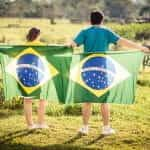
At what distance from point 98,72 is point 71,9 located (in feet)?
379

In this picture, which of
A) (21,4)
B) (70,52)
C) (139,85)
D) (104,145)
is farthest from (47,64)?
(21,4)

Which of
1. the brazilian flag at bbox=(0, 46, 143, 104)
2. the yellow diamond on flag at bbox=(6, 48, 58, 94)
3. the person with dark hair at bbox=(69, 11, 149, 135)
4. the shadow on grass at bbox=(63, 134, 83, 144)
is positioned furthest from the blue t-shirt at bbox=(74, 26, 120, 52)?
the shadow on grass at bbox=(63, 134, 83, 144)

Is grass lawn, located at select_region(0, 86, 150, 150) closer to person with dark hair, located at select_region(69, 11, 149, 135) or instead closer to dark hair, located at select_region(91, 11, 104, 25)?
person with dark hair, located at select_region(69, 11, 149, 135)

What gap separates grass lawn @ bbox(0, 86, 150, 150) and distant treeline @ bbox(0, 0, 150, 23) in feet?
255

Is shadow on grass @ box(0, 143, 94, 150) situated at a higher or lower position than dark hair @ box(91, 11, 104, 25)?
lower

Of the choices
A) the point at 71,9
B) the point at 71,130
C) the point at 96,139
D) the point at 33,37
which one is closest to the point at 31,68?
the point at 33,37

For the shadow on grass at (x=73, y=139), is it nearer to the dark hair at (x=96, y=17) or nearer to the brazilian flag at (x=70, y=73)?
the brazilian flag at (x=70, y=73)

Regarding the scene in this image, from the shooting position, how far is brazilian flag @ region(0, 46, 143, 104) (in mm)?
7809

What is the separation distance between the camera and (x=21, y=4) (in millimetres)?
98250

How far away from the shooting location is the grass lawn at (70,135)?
25.0 ft

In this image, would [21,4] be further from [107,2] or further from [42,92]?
[42,92]

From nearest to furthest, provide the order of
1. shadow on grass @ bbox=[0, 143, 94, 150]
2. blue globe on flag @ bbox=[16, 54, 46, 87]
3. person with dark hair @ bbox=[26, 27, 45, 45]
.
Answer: shadow on grass @ bbox=[0, 143, 94, 150] < blue globe on flag @ bbox=[16, 54, 46, 87] < person with dark hair @ bbox=[26, 27, 45, 45]

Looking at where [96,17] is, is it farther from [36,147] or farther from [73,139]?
[36,147]

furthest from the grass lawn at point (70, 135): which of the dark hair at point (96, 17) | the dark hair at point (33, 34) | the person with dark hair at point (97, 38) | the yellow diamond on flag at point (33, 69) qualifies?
the dark hair at point (96, 17)
